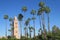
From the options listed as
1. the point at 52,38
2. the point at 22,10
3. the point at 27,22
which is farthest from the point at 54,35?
the point at 27,22

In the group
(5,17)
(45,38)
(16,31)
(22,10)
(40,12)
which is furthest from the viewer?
(16,31)

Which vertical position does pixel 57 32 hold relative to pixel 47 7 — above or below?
below

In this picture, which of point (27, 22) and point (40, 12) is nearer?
point (40, 12)

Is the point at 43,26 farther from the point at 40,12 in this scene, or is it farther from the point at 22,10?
the point at 22,10

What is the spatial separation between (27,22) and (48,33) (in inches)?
1190

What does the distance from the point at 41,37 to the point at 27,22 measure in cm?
2909

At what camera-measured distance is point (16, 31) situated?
164m

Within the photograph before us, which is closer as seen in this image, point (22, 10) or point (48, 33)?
point (48, 33)

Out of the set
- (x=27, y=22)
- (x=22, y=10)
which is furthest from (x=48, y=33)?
(x=27, y=22)

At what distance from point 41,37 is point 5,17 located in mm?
31636

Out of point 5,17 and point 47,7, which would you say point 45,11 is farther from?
point 5,17

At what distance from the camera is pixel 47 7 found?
89.4 metres

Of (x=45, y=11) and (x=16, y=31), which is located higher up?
(x=45, y=11)

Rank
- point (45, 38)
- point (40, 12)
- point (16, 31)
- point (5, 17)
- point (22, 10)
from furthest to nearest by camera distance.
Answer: point (16, 31) < point (5, 17) < point (22, 10) < point (40, 12) < point (45, 38)
